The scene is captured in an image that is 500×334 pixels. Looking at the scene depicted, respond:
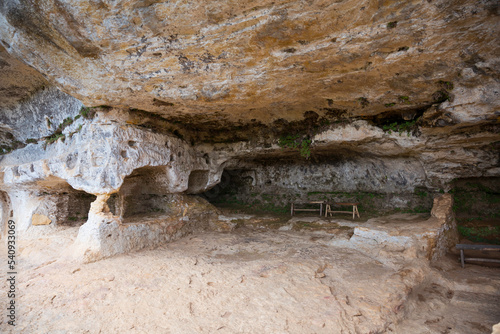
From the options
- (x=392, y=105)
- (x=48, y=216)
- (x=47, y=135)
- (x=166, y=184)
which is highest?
(x=392, y=105)

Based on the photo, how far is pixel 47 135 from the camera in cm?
693

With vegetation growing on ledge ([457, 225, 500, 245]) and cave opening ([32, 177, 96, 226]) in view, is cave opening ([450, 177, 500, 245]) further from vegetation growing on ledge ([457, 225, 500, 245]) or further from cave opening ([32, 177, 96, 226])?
cave opening ([32, 177, 96, 226])

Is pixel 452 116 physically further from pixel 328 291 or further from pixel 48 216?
pixel 48 216

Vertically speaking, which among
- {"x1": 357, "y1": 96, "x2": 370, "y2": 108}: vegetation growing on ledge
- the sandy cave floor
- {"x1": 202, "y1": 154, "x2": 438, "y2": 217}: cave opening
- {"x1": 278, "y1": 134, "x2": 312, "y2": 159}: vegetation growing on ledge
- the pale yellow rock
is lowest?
the sandy cave floor

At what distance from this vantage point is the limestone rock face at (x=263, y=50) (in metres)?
3.48

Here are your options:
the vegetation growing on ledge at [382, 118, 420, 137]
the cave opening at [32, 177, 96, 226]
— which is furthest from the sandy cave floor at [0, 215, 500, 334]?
the vegetation growing on ledge at [382, 118, 420, 137]

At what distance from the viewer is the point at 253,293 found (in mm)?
3842

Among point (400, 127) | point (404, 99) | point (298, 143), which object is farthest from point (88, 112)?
point (400, 127)

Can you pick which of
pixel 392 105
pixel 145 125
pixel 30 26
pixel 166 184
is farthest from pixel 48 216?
pixel 392 105

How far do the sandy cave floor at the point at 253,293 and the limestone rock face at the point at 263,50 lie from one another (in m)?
3.31

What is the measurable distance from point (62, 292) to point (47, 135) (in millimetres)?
4894

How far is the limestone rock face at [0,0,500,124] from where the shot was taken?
348 cm

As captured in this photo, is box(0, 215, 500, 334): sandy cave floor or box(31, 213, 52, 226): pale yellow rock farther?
box(31, 213, 52, 226): pale yellow rock

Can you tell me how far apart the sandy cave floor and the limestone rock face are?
331cm
